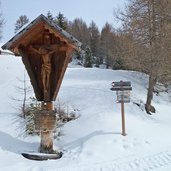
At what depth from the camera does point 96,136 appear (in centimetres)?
1141

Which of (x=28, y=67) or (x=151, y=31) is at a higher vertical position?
(x=151, y=31)

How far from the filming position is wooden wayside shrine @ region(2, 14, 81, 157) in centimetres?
910

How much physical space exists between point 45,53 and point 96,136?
11.7 ft

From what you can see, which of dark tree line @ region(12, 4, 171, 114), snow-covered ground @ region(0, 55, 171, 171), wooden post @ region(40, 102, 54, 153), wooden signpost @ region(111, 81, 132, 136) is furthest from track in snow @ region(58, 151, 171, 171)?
dark tree line @ region(12, 4, 171, 114)

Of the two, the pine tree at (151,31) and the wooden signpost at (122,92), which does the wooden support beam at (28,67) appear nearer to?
the wooden signpost at (122,92)

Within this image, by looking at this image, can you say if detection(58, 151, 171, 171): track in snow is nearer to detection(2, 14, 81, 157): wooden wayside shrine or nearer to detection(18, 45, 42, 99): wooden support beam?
detection(2, 14, 81, 157): wooden wayside shrine

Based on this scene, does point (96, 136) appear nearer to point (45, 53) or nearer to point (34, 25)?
point (45, 53)

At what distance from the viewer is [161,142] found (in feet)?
38.0

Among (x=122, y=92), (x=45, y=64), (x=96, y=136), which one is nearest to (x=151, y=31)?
(x=122, y=92)

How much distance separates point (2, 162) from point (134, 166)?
348cm

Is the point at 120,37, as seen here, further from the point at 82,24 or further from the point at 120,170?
the point at 82,24

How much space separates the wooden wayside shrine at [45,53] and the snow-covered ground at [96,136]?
105cm

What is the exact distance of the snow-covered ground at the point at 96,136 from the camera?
29.9 feet

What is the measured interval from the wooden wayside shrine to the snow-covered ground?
1046mm
